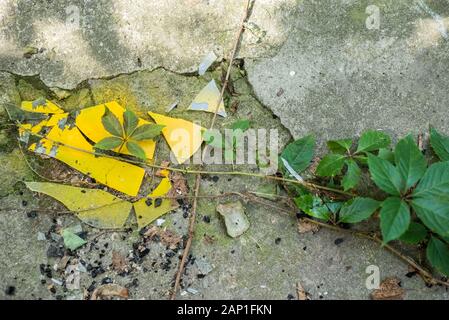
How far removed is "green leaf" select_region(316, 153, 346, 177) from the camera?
198cm

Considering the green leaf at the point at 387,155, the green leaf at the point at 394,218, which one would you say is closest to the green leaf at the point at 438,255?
the green leaf at the point at 394,218

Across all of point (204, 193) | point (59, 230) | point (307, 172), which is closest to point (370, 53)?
point (307, 172)

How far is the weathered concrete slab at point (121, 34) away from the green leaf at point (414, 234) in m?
0.95

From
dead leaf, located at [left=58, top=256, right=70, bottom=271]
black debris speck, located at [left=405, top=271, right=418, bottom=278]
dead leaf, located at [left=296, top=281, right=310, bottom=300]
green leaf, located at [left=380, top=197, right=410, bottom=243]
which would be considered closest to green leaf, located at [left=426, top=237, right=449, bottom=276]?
black debris speck, located at [left=405, top=271, right=418, bottom=278]

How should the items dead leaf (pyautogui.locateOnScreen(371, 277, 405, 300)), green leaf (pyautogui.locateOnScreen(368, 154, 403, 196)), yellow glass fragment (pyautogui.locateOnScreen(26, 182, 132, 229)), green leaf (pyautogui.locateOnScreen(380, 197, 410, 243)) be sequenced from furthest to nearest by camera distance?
yellow glass fragment (pyautogui.locateOnScreen(26, 182, 132, 229)) → dead leaf (pyautogui.locateOnScreen(371, 277, 405, 300)) → green leaf (pyautogui.locateOnScreen(368, 154, 403, 196)) → green leaf (pyautogui.locateOnScreen(380, 197, 410, 243))

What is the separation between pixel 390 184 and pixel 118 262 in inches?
39.6

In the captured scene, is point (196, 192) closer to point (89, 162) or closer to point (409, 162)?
point (89, 162)

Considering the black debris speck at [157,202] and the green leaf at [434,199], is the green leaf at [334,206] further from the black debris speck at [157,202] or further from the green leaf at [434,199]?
the black debris speck at [157,202]

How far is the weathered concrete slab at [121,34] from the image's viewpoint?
7.40 ft

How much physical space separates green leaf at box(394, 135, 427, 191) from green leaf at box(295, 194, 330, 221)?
1.02 feet

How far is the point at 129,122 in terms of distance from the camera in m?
2.07

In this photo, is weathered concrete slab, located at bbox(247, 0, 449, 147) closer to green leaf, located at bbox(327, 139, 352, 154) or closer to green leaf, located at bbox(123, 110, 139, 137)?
green leaf, located at bbox(327, 139, 352, 154)
